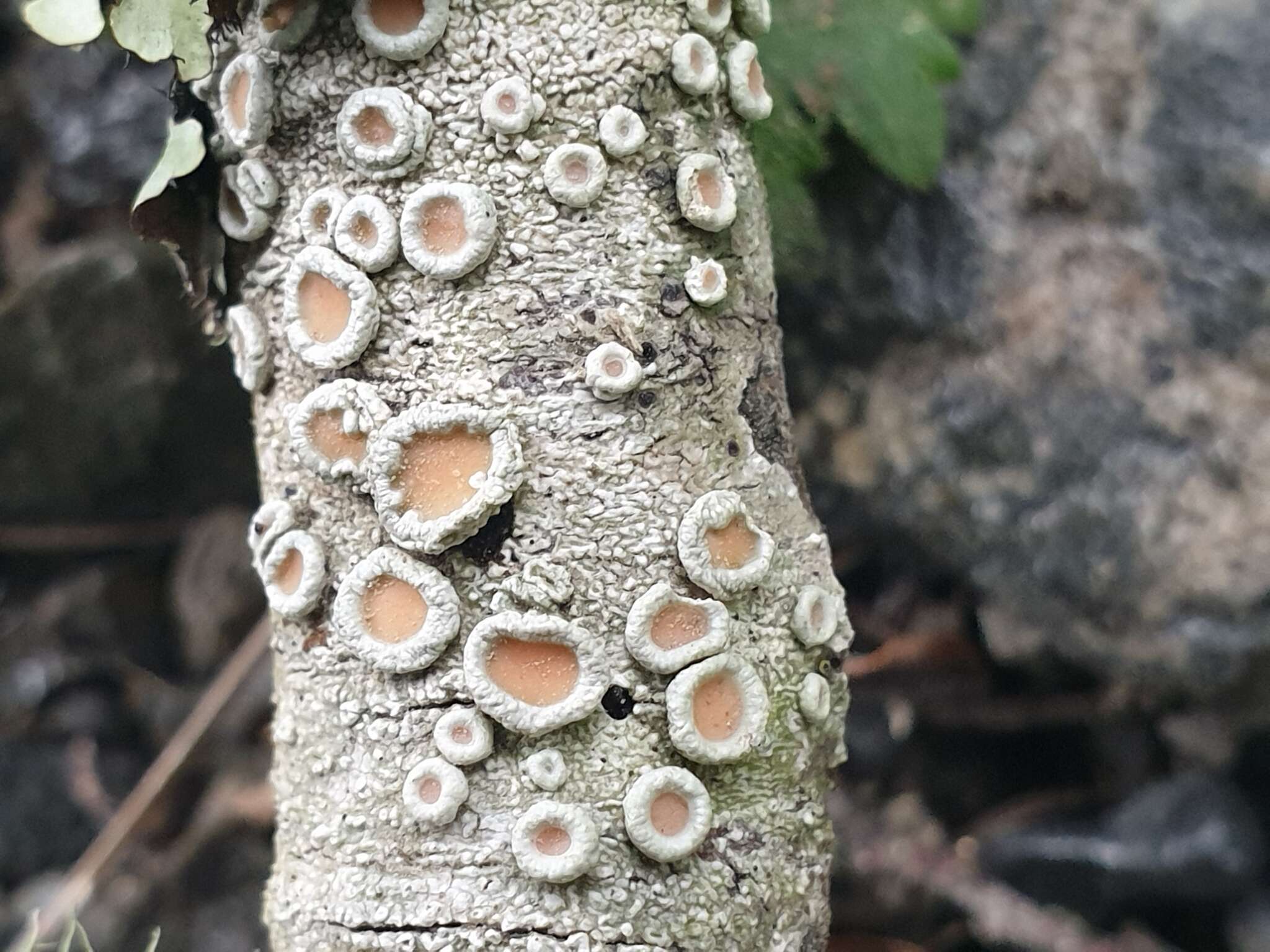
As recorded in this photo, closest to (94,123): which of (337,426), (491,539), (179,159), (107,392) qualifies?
(107,392)

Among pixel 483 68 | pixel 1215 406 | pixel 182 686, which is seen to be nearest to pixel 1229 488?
pixel 1215 406

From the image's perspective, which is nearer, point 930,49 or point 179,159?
point 179,159

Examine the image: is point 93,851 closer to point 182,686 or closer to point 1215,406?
point 182,686

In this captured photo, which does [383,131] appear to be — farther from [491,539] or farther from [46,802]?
[46,802]

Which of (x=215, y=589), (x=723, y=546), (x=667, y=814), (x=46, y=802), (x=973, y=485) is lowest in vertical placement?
(x=46, y=802)

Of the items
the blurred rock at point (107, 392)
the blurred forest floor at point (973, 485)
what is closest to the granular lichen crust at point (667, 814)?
the blurred forest floor at point (973, 485)

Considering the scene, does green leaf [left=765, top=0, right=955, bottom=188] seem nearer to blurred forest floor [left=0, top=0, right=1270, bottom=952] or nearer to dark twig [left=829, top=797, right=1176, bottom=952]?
blurred forest floor [left=0, top=0, right=1270, bottom=952]
